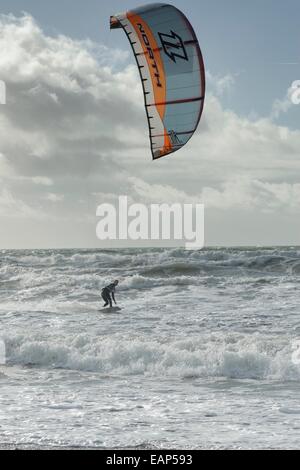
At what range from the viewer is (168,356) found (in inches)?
415

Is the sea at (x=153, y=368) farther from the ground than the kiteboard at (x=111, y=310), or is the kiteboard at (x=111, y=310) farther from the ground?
the kiteboard at (x=111, y=310)

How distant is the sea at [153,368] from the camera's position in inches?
250

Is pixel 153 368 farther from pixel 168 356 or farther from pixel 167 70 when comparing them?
pixel 167 70

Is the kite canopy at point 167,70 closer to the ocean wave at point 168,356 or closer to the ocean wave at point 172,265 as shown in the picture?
the ocean wave at point 168,356

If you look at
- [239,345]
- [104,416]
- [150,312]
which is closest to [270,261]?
[150,312]

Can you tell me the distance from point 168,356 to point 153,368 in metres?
0.46

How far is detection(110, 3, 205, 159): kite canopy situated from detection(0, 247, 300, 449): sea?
3.92m

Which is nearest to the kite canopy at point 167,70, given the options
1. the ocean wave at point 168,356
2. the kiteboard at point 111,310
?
the ocean wave at point 168,356

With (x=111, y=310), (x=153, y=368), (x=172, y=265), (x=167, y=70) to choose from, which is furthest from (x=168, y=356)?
(x=172, y=265)

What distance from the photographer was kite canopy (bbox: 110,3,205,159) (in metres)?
9.45

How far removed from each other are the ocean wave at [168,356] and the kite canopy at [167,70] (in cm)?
382

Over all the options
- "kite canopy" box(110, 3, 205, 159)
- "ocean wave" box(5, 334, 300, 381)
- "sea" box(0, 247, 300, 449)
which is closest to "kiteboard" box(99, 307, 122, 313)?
"sea" box(0, 247, 300, 449)

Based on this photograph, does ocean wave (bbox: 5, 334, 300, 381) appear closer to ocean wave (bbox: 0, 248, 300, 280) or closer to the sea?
the sea
